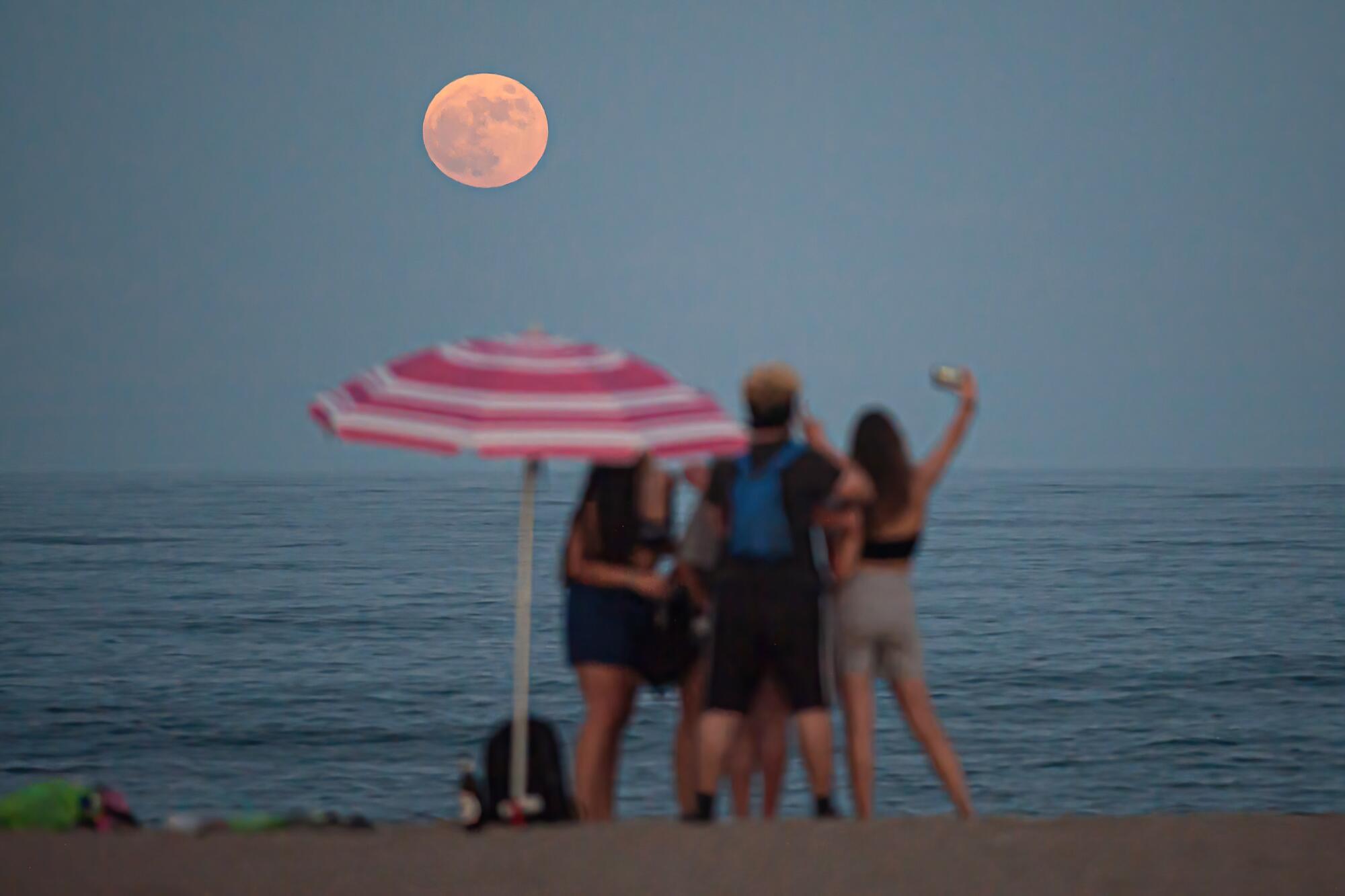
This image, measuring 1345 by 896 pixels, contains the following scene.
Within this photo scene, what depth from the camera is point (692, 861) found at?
4742mm

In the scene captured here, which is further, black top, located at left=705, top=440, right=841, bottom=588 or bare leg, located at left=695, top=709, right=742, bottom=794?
bare leg, located at left=695, top=709, right=742, bottom=794

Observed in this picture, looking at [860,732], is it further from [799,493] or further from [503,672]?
[503,672]

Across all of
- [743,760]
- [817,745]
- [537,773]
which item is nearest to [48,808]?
[537,773]

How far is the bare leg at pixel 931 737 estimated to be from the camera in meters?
5.74

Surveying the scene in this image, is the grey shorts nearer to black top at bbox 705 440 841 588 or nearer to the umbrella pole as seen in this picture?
black top at bbox 705 440 841 588

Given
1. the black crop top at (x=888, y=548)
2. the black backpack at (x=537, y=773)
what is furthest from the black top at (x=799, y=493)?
the black backpack at (x=537, y=773)

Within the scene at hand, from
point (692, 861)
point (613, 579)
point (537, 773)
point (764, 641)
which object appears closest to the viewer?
point (692, 861)

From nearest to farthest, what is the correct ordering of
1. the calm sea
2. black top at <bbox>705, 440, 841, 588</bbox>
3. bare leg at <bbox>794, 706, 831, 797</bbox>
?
black top at <bbox>705, 440, 841, 588</bbox>, bare leg at <bbox>794, 706, 831, 797</bbox>, the calm sea

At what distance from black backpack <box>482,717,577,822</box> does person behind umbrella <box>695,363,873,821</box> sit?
0.57 meters

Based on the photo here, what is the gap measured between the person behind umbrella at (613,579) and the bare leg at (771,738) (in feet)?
1.75

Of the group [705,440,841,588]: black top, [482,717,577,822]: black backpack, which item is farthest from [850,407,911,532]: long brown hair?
[482,717,577,822]: black backpack

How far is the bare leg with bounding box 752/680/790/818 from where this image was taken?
18.9 feet

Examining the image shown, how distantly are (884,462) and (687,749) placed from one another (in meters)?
1.45

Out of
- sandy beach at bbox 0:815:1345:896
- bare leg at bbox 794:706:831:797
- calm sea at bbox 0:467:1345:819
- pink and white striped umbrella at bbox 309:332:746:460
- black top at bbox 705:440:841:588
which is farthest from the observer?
calm sea at bbox 0:467:1345:819
